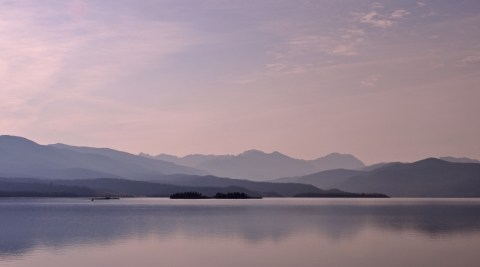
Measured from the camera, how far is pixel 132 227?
265ft

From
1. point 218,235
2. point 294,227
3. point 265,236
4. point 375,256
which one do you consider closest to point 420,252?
point 375,256

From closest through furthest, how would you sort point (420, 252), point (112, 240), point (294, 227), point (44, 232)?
point (420, 252)
point (112, 240)
point (44, 232)
point (294, 227)

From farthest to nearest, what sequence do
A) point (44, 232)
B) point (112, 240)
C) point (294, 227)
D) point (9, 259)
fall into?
1. point (294, 227)
2. point (44, 232)
3. point (112, 240)
4. point (9, 259)

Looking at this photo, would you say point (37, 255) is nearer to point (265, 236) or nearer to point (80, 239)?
point (80, 239)

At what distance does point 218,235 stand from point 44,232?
20740mm

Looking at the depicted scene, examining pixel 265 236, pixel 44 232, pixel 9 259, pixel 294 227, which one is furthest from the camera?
pixel 294 227

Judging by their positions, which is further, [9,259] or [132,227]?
[132,227]

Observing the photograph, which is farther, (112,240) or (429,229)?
(429,229)

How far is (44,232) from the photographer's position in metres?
72.1

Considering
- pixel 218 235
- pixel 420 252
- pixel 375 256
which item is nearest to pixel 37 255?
pixel 218 235

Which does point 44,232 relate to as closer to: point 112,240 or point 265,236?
point 112,240

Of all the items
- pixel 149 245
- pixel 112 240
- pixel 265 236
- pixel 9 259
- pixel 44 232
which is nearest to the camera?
pixel 9 259

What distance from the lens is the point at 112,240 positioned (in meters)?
62.4

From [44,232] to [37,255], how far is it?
23077mm
